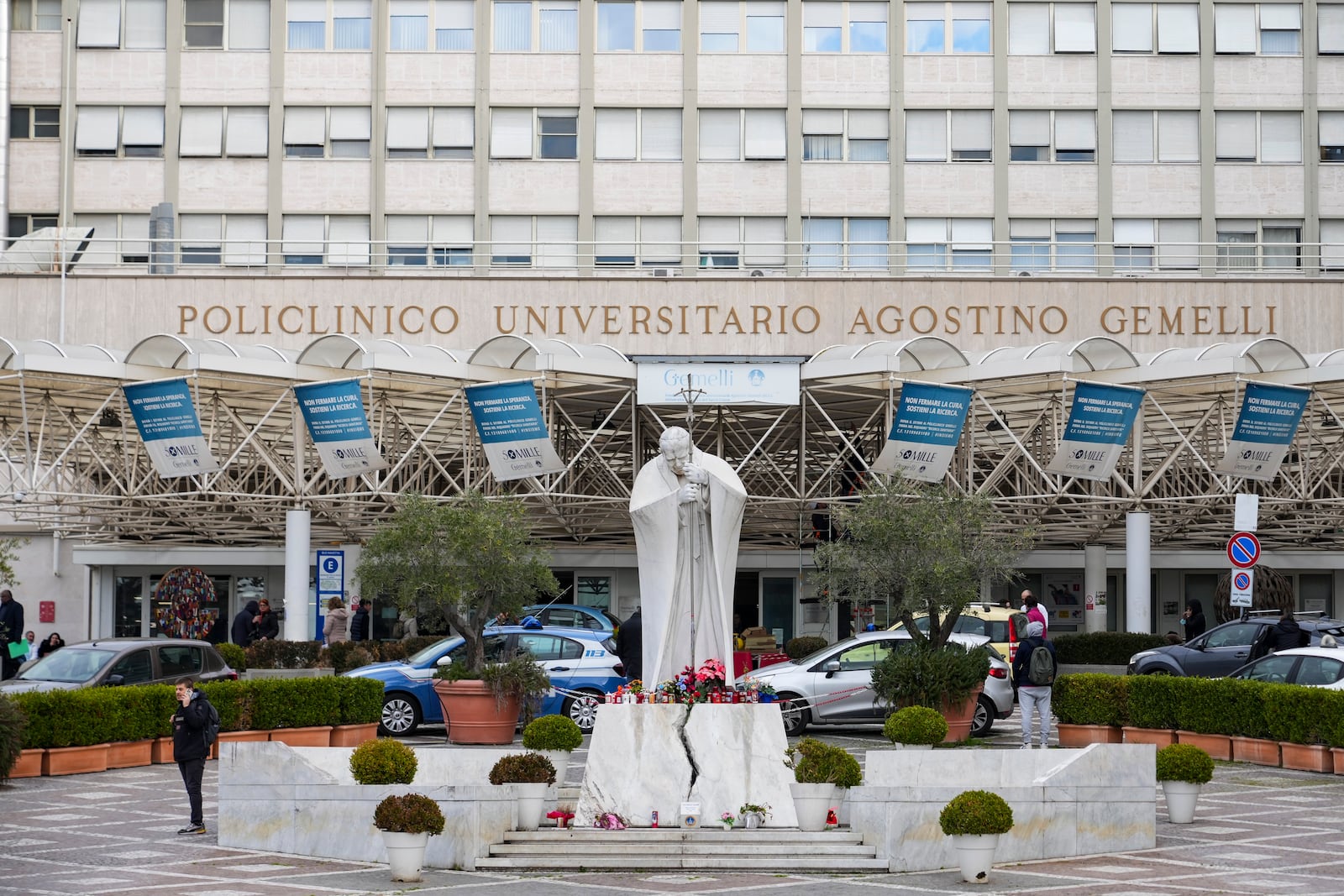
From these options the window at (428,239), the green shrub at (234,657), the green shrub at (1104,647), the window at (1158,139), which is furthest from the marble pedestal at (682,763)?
the window at (1158,139)

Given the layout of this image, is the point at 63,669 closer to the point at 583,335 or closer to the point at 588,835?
the point at 588,835

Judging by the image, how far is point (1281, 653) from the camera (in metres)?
21.3

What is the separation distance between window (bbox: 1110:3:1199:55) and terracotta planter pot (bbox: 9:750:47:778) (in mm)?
33279

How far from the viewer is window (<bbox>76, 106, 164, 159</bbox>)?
43.5 meters

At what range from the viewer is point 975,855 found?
482 inches

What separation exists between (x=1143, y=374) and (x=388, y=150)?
2168 centimetres

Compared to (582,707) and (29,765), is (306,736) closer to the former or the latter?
(29,765)

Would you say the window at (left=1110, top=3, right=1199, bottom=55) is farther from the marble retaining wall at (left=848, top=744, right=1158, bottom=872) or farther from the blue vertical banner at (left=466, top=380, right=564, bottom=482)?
the marble retaining wall at (left=848, top=744, right=1158, bottom=872)

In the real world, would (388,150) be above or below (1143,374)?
above

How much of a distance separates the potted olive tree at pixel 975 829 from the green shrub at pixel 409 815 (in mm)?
3527

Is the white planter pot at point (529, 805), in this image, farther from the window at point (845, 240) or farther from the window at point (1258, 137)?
the window at point (1258, 137)

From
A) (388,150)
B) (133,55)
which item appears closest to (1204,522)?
(388,150)

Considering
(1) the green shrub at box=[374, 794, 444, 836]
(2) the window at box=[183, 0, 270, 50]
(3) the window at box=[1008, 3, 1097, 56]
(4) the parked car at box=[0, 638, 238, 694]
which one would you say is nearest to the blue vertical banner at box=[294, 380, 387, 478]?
(4) the parked car at box=[0, 638, 238, 694]

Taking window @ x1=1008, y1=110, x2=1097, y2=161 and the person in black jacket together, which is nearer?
the person in black jacket
